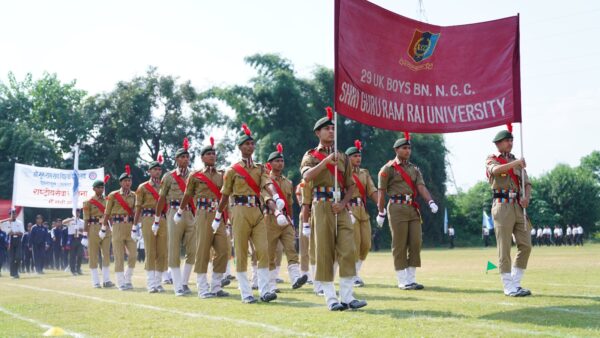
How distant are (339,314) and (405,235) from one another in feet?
14.2

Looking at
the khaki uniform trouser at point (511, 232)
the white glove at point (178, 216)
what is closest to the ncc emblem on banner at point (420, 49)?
the khaki uniform trouser at point (511, 232)

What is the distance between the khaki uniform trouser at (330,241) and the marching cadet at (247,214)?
1.75m

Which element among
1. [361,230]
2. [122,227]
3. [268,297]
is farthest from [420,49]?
[122,227]

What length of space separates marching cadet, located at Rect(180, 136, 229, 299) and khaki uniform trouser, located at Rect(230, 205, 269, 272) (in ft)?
4.02

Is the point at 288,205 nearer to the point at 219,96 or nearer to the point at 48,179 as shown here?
the point at 48,179

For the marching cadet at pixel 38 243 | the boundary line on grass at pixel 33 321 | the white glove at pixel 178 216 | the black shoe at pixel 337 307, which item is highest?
the white glove at pixel 178 216

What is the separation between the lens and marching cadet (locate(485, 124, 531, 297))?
11594 mm

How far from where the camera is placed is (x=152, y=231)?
1622 centimetres

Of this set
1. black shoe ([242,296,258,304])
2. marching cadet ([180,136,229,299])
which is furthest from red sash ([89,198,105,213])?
black shoe ([242,296,258,304])

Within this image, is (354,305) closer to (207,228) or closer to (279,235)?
(207,228)

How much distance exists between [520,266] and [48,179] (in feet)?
68.1

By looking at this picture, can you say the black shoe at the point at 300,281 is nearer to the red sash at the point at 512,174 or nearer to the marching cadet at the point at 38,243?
the red sash at the point at 512,174

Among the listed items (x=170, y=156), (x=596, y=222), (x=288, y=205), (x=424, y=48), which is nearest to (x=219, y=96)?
(x=170, y=156)

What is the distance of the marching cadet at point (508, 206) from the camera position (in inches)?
456
